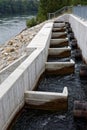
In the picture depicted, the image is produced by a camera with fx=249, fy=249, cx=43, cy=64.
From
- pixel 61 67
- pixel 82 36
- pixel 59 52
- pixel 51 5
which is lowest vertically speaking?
pixel 61 67

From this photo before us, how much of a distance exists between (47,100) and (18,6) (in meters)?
126

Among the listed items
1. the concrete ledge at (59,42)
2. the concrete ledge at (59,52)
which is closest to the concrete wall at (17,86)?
the concrete ledge at (59,52)

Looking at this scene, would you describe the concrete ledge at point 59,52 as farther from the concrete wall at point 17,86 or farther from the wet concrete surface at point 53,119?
the wet concrete surface at point 53,119

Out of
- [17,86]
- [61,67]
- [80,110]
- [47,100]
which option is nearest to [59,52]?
[61,67]

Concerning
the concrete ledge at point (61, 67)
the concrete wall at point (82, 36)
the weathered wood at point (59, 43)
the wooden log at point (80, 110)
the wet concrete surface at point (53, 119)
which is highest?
the concrete wall at point (82, 36)

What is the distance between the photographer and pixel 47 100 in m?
9.19

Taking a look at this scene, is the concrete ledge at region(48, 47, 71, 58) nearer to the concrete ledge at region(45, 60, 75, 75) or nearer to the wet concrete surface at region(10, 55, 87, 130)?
the concrete ledge at region(45, 60, 75, 75)

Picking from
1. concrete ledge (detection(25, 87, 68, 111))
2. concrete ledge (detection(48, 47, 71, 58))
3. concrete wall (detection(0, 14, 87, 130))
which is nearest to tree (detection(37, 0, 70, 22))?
concrete ledge (detection(48, 47, 71, 58))

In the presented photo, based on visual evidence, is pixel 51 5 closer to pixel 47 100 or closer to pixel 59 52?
pixel 59 52

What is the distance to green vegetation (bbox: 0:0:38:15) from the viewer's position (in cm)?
11888

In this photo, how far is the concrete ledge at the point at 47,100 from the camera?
360 inches

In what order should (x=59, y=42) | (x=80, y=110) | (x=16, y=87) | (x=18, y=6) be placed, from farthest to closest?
(x=18, y=6) < (x=59, y=42) < (x=16, y=87) < (x=80, y=110)

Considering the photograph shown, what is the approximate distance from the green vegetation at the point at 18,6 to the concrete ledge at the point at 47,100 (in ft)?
359

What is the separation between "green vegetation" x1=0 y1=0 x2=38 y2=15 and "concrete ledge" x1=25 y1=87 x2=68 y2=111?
10938 cm
